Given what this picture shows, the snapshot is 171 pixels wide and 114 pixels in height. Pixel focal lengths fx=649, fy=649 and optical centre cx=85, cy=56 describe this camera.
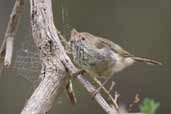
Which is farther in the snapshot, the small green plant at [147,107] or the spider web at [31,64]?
the spider web at [31,64]

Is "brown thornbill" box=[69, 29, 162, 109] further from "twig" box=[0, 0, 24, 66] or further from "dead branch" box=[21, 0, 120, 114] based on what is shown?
"twig" box=[0, 0, 24, 66]

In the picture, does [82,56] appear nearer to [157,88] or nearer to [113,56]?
[113,56]

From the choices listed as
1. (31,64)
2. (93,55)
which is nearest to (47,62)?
(93,55)

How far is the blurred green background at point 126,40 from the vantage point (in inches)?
125

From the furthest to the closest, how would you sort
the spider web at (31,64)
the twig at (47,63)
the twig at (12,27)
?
the spider web at (31,64) → the twig at (12,27) → the twig at (47,63)

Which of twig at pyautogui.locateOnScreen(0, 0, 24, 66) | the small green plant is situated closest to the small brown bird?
twig at pyautogui.locateOnScreen(0, 0, 24, 66)

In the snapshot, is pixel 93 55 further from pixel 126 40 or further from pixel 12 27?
pixel 126 40

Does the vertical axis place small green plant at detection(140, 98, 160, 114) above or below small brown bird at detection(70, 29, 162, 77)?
below

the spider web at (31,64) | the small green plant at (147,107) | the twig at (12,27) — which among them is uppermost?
the twig at (12,27)

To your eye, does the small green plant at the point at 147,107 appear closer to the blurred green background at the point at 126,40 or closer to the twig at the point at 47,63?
the twig at the point at 47,63

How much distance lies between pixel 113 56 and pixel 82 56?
98mm

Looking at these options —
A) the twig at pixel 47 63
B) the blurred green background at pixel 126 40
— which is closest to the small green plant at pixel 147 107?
the twig at pixel 47 63

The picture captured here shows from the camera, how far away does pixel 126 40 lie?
126 inches

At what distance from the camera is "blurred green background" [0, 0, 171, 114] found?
316 centimetres
